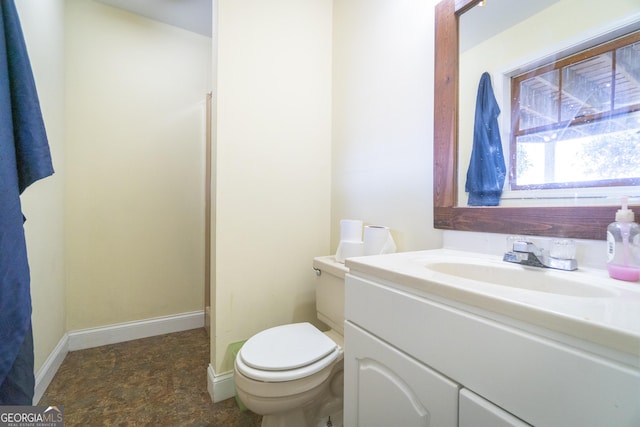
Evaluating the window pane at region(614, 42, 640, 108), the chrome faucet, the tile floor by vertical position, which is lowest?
the tile floor

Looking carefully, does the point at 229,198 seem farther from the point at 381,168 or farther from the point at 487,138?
the point at 487,138

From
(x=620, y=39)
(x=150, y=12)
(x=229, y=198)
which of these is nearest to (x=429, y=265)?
(x=620, y=39)

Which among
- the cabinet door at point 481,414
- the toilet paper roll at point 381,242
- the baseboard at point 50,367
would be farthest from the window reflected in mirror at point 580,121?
the baseboard at point 50,367

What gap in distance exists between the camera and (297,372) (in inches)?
37.9

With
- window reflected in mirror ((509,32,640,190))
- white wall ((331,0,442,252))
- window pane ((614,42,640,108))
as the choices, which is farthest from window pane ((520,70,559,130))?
white wall ((331,0,442,252))

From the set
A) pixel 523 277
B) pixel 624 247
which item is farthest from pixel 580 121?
pixel 523 277

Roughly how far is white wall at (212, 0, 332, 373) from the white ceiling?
2.39 feet

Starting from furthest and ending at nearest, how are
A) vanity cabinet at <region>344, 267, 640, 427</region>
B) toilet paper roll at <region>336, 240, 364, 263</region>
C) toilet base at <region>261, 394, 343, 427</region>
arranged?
toilet paper roll at <region>336, 240, 364, 263</region> < toilet base at <region>261, 394, 343, 427</region> < vanity cabinet at <region>344, 267, 640, 427</region>

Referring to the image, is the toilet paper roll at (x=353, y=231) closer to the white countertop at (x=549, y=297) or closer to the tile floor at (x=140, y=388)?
the white countertop at (x=549, y=297)

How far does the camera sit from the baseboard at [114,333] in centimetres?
155

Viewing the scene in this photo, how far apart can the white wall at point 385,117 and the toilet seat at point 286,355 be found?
57 cm

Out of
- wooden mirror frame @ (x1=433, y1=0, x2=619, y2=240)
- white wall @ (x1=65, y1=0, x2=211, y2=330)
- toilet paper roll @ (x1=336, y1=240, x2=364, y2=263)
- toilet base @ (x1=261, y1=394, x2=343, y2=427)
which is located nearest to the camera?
wooden mirror frame @ (x1=433, y1=0, x2=619, y2=240)

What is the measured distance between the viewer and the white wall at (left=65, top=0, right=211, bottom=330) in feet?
5.97

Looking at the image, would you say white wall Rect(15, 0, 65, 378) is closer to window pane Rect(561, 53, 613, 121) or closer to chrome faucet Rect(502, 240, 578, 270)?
chrome faucet Rect(502, 240, 578, 270)
